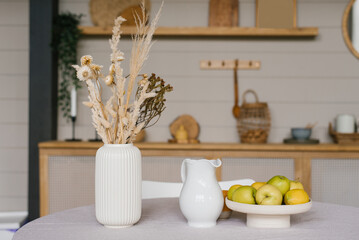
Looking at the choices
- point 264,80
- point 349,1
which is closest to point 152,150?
point 264,80

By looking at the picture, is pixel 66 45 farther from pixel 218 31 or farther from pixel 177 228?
pixel 177 228

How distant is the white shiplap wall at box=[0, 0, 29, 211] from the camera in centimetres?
339

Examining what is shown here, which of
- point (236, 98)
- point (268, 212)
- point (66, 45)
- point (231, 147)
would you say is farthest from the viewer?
point (236, 98)

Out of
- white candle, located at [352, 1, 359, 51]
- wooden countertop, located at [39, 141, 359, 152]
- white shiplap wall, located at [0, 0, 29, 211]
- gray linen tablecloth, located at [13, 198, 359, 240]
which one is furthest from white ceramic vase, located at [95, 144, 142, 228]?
white candle, located at [352, 1, 359, 51]

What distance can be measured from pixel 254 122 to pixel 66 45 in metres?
1.61

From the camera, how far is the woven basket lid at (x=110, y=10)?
3.34 meters

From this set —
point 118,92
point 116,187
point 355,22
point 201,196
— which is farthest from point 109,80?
point 355,22

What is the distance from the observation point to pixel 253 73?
3.36 m

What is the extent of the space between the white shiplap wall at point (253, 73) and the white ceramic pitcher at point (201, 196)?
2.15 meters

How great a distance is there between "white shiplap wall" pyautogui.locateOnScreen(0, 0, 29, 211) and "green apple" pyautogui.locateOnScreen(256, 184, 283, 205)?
2701mm

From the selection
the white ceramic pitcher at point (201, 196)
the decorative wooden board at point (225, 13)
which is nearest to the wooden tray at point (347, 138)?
the decorative wooden board at point (225, 13)

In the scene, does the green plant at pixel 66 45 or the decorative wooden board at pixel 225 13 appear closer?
the green plant at pixel 66 45

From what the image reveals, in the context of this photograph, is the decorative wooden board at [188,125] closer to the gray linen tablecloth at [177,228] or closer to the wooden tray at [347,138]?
the wooden tray at [347,138]

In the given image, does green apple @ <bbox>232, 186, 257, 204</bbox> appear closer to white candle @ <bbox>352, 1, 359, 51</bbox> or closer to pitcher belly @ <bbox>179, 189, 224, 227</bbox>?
pitcher belly @ <bbox>179, 189, 224, 227</bbox>
